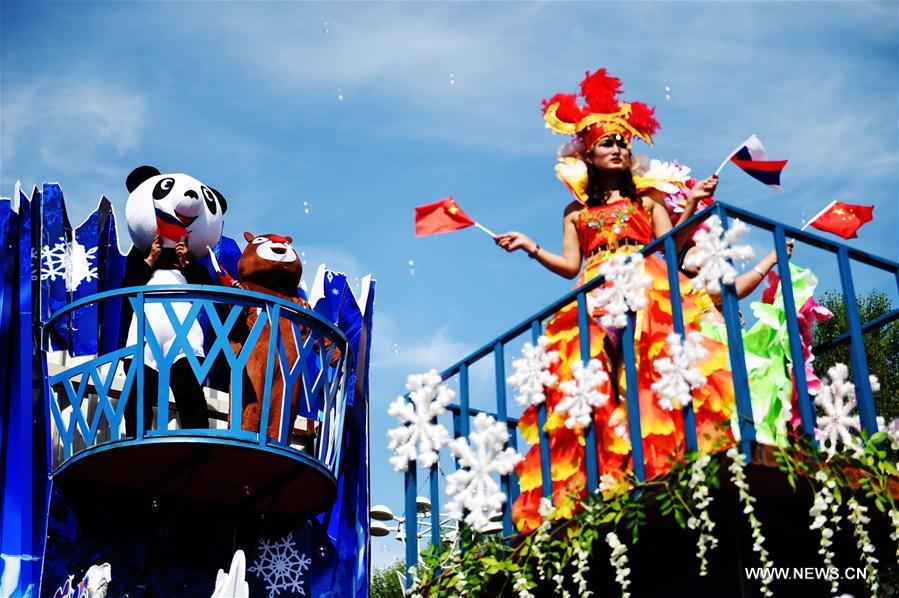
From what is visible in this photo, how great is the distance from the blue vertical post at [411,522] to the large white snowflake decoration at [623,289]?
54.9 inches

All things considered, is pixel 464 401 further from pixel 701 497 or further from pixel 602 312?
pixel 701 497

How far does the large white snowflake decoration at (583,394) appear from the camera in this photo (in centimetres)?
537

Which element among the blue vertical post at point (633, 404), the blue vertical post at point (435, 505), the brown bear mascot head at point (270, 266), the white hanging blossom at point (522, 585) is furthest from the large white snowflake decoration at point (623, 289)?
the brown bear mascot head at point (270, 266)

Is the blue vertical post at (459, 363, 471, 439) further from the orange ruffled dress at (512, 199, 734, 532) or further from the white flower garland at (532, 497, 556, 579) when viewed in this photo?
the white flower garland at (532, 497, 556, 579)

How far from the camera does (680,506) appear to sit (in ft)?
15.9

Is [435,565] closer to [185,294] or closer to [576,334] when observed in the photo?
[576,334]

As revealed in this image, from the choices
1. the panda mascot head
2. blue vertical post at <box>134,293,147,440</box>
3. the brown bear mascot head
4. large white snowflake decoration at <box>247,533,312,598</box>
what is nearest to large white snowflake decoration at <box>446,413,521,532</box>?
blue vertical post at <box>134,293,147,440</box>

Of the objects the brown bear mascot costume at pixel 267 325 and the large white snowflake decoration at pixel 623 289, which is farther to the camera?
the brown bear mascot costume at pixel 267 325

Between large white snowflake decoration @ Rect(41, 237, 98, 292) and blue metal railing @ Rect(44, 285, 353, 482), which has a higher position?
large white snowflake decoration @ Rect(41, 237, 98, 292)

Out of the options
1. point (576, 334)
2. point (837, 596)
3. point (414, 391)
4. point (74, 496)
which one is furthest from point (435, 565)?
point (74, 496)

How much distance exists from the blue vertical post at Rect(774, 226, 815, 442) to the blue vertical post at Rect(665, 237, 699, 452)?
0.41 m

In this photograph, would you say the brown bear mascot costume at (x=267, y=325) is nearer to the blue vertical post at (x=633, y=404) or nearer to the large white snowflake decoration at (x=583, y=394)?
the large white snowflake decoration at (x=583, y=394)

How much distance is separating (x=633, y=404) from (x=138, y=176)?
4422mm

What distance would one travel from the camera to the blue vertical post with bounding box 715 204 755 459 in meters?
4.67
